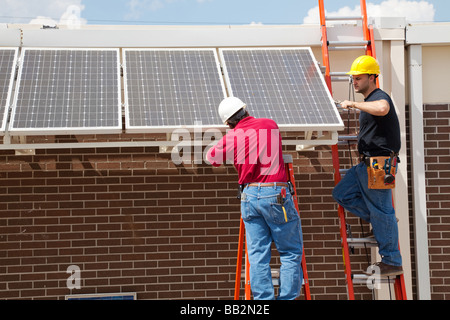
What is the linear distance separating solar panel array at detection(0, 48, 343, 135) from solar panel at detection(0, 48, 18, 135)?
0.03 feet

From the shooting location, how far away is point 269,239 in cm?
558

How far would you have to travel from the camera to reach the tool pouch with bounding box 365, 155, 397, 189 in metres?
5.93

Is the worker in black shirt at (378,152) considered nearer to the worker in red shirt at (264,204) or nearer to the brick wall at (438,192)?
the worker in red shirt at (264,204)

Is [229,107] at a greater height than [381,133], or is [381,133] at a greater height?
[229,107]

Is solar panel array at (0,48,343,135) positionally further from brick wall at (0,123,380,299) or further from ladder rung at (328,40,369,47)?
brick wall at (0,123,380,299)

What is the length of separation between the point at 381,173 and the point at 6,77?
4214 mm

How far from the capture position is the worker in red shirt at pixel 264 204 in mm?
5418

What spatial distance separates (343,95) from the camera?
7363 millimetres

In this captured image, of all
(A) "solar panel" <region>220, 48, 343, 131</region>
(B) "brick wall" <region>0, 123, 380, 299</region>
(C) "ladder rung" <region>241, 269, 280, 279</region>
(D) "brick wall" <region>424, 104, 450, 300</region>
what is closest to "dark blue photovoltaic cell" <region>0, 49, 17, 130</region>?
(B) "brick wall" <region>0, 123, 380, 299</region>

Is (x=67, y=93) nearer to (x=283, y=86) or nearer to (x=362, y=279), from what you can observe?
(x=283, y=86)

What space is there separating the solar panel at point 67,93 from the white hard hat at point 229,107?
106 cm

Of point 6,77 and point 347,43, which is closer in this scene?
point 6,77

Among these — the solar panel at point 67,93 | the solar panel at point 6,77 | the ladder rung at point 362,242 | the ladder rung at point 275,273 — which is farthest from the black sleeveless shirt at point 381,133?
the solar panel at point 6,77

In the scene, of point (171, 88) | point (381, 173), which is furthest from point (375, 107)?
point (171, 88)
